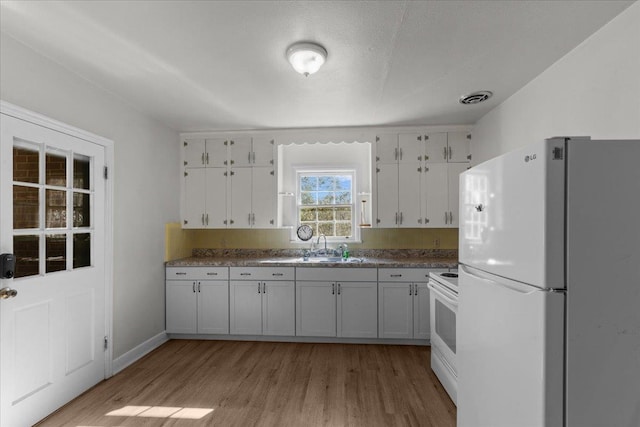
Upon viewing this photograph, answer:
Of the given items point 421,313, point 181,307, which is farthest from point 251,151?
point 421,313

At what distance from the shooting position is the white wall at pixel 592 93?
165 cm

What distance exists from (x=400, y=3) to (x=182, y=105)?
7.43ft

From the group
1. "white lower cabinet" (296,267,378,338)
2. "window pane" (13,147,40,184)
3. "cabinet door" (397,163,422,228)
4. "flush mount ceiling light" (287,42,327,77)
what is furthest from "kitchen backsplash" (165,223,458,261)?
"flush mount ceiling light" (287,42,327,77)

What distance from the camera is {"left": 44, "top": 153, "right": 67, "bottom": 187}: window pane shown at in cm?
218

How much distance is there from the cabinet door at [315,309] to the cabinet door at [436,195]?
144cm

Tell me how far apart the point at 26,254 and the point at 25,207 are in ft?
1.00

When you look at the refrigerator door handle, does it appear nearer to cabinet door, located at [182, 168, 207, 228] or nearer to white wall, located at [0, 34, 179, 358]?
white wall, located at [0, 34, 179, 358]

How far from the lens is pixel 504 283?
4.15 feet

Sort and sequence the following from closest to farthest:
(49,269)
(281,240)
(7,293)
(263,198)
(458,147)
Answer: (7,293)
(49,269)
(458,147)
(263,198)
(281,240)

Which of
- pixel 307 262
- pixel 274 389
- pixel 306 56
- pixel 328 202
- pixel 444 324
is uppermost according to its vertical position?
pixel 306 56

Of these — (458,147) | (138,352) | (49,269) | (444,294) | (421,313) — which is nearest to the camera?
(49,269)

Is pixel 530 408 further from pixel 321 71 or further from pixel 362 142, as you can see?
pixel 362 142

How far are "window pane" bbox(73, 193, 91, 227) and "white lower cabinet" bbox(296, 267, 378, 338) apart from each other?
2.01 m

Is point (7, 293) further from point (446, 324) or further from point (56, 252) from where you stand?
point (446, 324)
